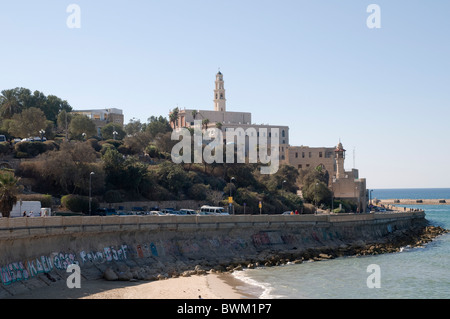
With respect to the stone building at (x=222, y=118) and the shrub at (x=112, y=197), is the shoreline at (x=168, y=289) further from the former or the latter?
the stone building at (x=222, y=118)

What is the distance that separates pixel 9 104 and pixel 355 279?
286ft

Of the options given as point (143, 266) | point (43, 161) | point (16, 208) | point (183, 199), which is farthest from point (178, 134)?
point (143, 266)

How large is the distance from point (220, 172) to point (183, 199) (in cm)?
1743

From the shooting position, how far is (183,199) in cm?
8175

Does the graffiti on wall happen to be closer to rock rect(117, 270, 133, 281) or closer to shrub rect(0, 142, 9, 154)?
rock rect(117, 270, 133, 281)

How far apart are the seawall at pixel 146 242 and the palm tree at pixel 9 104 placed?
71.5m

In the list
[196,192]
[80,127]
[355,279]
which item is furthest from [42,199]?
[80,127]

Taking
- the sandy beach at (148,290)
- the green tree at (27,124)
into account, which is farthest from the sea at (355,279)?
the green tree at (27,124)

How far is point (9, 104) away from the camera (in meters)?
112

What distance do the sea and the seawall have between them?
5123 mm

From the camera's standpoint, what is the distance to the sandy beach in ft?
110

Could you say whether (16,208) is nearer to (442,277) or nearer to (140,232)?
(140,232)

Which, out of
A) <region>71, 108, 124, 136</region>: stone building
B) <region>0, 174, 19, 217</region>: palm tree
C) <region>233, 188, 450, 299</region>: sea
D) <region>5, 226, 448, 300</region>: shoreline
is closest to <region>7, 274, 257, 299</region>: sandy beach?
<region>5, 226, 448, 300</region>: shoreline

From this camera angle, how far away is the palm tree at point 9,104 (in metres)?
111
